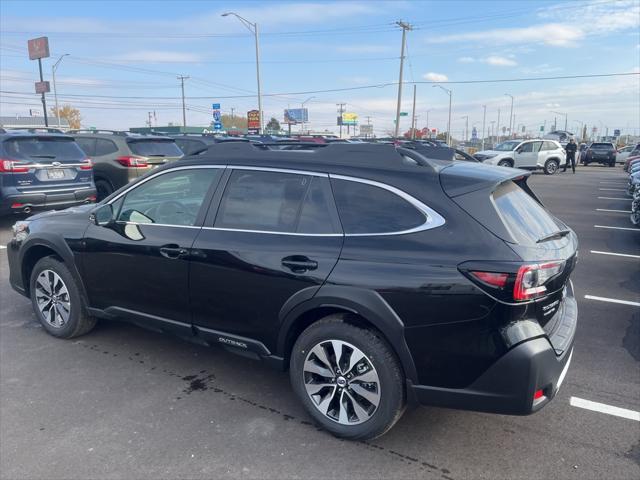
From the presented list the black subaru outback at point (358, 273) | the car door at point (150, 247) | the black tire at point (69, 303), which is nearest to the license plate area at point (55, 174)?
the black tire at point (69, 303)

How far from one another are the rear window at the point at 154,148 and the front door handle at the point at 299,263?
29.6 feet

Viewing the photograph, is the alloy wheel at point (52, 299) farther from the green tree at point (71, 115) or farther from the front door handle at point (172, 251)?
the green tree at point (71, 115)

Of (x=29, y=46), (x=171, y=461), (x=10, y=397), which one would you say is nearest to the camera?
(x=171, y=461)

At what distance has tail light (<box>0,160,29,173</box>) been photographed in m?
8.52

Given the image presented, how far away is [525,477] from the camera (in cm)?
278

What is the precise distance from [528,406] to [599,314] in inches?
131

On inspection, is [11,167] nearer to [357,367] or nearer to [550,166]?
[357,367]

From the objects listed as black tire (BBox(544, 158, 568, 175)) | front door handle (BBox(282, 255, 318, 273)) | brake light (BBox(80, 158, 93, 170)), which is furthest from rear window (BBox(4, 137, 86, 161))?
black tire (BBox(544, 158, 568, 175))

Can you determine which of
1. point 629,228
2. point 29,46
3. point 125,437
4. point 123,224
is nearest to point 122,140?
point 123,224

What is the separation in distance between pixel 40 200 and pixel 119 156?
248cm

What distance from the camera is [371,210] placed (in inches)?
119

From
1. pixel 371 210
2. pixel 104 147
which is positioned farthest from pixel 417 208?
pixel 104 147

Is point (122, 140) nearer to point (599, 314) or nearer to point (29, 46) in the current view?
point (599, 314)

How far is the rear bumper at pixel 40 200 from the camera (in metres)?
8.59
